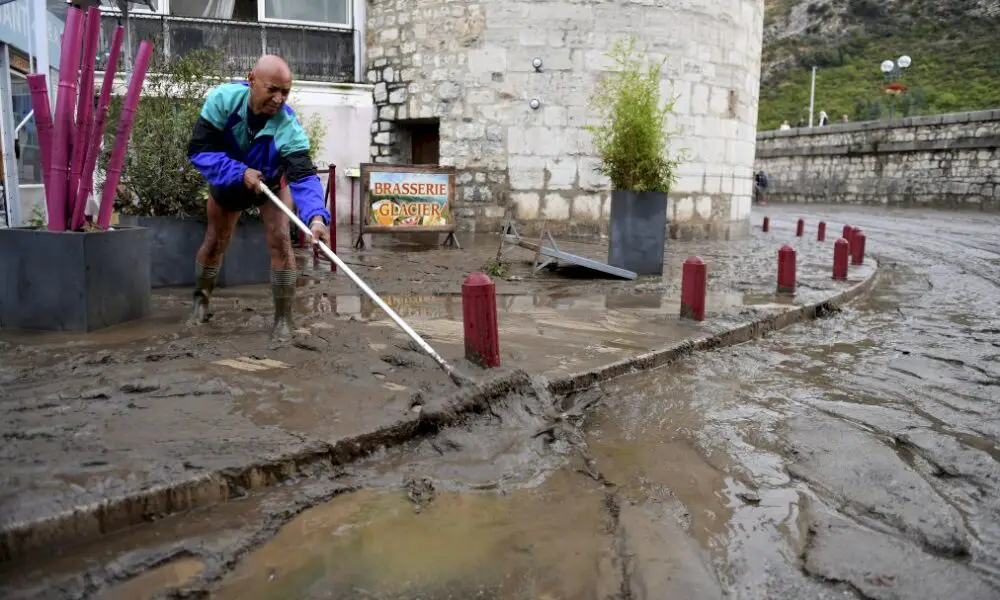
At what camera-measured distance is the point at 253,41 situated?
1366cm

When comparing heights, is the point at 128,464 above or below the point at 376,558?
above

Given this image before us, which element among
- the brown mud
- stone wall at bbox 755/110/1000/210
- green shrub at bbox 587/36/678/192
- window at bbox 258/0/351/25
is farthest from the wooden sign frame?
stone wall at bbox 755/110/1000/210

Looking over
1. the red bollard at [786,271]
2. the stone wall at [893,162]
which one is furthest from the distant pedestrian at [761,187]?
the red bollard at [786,271]

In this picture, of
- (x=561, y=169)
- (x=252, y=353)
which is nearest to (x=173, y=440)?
(x=252, y=353)

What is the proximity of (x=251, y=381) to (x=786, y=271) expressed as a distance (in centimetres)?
597

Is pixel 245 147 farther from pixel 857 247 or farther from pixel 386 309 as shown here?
pixel 857 247

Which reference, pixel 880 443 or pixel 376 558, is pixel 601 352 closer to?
pixel 880 443

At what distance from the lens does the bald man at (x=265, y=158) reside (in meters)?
4.77

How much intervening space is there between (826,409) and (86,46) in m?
5.16

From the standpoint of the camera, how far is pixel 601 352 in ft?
17.5

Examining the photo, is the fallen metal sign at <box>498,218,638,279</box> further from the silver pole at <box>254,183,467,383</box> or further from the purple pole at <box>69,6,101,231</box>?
the purple pole at <box>69,6,101,231</box>

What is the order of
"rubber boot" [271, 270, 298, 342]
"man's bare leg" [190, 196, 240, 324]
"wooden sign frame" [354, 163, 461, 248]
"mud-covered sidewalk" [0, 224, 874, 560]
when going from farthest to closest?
1. "wooden sign frame" [354, 163, 461, 248]
2. "man's bare leg" [190, 196, 240, 324]
3. "rubber boot" [271, 270, 298, 342]
4. "mud-covered sidewalk" [0, 224, 874, 560]

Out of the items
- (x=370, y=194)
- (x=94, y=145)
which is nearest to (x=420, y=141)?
(x=370, y=194)

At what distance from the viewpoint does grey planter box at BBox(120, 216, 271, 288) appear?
7.04 m
